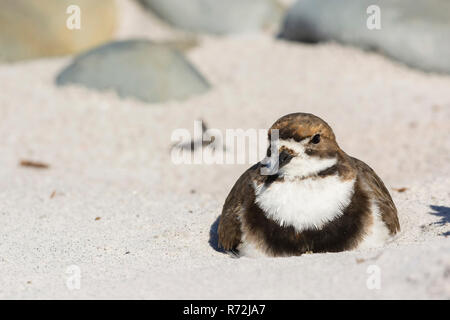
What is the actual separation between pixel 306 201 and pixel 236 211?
58cm

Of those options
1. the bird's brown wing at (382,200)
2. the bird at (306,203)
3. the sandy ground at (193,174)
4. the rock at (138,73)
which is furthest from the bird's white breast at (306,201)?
the rock at (138,73)

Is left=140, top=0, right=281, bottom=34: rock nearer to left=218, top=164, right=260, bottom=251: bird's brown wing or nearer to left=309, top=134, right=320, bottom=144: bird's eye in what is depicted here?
left=218, top=164, right=260, bottom=251: bird's brown wing

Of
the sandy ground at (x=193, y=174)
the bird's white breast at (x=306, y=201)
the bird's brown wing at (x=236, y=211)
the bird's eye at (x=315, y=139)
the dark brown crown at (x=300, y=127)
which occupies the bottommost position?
the sandy ground at (x=193, y=174)

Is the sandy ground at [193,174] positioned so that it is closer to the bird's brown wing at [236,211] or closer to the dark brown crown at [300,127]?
the bird's brown wing at [236,211]

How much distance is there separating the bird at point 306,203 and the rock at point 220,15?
7495 millimetres

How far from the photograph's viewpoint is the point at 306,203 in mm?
3820

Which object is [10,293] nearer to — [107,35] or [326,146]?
→ [326,146]

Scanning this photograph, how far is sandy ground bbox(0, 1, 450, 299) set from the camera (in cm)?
361

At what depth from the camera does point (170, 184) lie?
276 inches

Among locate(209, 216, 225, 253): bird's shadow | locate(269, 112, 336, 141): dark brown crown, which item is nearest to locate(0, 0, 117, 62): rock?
locate(209, 216, 225, 253): bird's shadow

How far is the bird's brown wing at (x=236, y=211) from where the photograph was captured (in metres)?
4.18

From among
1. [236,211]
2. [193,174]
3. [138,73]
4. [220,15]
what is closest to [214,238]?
[236,211]

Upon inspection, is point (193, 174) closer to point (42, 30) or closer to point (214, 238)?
point (214, 238)

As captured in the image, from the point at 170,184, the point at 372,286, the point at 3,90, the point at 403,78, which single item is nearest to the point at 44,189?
the point at 170,184
